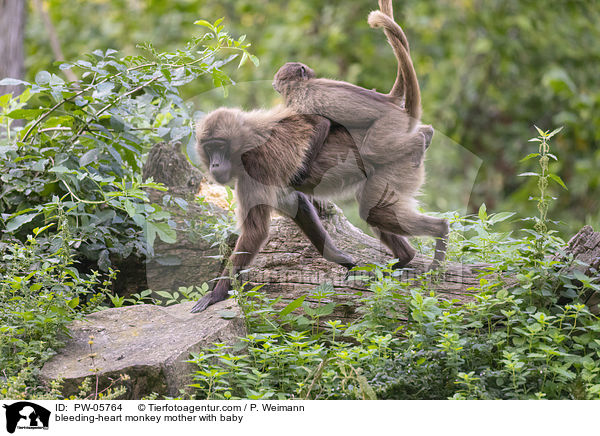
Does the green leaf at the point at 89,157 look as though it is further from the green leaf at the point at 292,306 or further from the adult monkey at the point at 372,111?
the green leaf at the point at 292,306

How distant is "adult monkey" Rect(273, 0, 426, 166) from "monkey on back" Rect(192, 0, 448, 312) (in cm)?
3

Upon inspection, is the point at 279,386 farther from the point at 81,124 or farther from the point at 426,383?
the point at 81,124

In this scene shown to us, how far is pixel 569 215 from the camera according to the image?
10.8 meters

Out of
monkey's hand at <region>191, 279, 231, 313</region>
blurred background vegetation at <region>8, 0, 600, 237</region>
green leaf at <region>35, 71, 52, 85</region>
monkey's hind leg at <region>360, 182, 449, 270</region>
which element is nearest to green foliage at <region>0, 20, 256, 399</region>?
green leaf at <region>35, 71, 52, 85</region>

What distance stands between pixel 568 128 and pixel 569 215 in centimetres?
146

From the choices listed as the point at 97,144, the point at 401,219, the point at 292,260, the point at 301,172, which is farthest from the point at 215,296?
the point at 97,144

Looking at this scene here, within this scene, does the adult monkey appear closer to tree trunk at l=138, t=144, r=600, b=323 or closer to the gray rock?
tree trunk at l=138, t=144, r=600, b=323

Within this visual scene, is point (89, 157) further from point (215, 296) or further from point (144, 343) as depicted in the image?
point (144, 343)

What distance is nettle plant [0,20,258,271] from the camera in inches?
193

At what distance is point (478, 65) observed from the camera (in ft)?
39.2

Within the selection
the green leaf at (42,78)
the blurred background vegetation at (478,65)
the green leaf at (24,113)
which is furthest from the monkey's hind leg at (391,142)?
the blurred background vegetation at (478,65)
